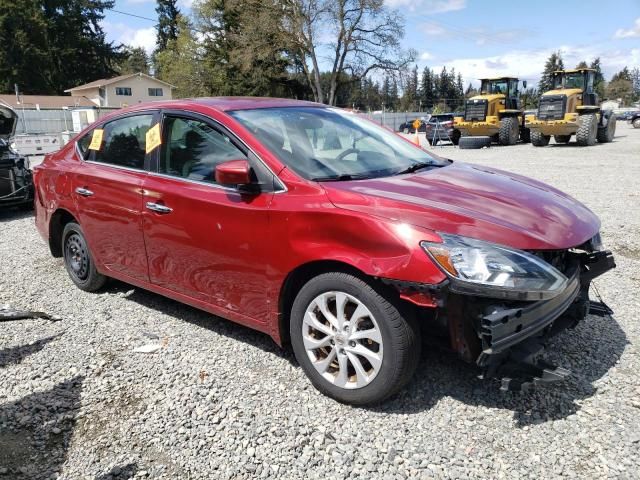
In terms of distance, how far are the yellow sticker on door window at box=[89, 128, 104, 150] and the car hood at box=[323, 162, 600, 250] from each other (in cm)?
246

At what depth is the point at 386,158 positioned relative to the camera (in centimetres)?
366

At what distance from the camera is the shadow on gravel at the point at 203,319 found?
366 centimetres

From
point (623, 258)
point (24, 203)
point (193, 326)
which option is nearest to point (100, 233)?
point (193, 326)

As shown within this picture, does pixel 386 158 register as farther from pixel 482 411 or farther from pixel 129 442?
pixel 129 442

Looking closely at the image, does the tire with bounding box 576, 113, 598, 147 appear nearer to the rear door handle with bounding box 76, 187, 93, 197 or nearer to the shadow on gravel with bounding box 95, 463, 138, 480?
the rear door handle with bounding box 76, 187, 93, 197

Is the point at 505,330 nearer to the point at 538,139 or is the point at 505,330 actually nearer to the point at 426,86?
the point at 538,139

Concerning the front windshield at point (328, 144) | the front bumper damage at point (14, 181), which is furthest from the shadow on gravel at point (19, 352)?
the front bumper damage at point (14, 181)

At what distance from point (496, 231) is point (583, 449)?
3.61 ft

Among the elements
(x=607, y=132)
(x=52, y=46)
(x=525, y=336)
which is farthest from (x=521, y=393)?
(x=52, y=46)

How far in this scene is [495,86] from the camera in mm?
22875

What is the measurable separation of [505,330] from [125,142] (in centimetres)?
322

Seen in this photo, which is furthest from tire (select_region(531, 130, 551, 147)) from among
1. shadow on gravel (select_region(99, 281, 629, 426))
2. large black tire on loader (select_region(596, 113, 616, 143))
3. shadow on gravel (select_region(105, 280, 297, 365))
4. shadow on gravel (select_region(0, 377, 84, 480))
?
shadow on gravel (select_region(0, 377, 84, 480))

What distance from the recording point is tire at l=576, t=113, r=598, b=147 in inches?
771

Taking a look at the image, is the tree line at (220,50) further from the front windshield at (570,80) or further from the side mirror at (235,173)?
the side mirror at (235,173)
